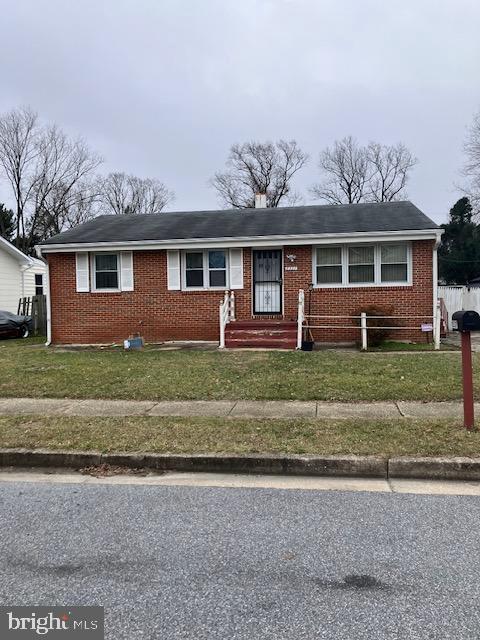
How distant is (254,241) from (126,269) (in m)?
3.92

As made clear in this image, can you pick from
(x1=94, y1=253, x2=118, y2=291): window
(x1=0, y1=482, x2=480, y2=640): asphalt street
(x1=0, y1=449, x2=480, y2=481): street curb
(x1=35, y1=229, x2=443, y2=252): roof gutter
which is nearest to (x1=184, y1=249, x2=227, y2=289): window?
(x1=35, y1=229, x2=443, y2=252): roof gutter

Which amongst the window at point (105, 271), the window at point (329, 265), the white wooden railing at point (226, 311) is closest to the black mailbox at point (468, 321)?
the white wooden railing at point (226, 311)

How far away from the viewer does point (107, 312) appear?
50.9ft

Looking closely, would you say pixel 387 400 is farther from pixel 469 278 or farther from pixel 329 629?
pixel 469 278

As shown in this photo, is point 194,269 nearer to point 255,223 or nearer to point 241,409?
point 255,223

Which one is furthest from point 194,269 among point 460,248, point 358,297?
point 460,248

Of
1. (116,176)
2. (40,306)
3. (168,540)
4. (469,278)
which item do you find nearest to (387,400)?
(168,540)

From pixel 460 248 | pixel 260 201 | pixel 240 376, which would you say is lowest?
pixel 240 376

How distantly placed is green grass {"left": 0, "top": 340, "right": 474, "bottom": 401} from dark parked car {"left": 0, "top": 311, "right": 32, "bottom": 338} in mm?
6993

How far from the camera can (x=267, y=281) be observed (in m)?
15.1

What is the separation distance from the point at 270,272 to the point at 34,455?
10.6 meters

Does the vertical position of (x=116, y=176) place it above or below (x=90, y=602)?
above

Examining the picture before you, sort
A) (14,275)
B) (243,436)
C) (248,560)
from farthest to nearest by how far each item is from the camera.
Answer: (14,275) < (243,436) < (248,560)

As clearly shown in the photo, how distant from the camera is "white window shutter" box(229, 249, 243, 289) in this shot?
14.9 metres
